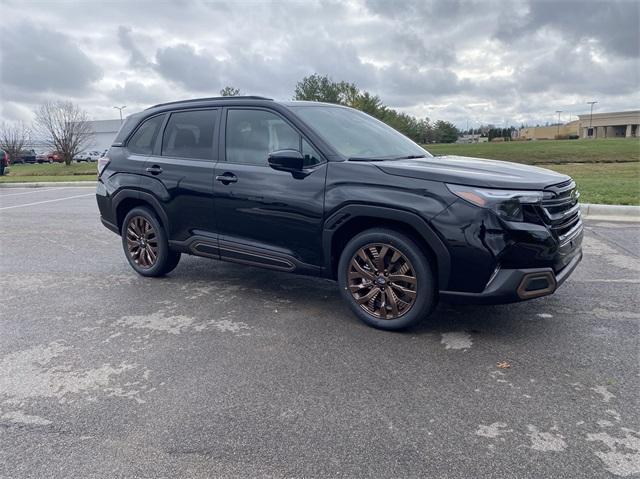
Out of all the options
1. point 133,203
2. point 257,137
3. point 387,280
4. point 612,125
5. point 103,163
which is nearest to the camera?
point 387,280

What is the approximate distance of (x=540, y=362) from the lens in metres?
3.46

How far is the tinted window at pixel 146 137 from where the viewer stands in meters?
5.59

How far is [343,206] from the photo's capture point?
13.3ft

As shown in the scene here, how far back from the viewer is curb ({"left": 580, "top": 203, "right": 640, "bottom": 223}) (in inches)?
349

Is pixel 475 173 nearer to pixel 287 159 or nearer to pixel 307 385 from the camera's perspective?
pixel 287 159

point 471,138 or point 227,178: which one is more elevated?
point 471,138

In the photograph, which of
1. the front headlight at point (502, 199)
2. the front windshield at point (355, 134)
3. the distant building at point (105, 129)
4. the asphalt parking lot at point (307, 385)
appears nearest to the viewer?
the asphalt parking lot at point (307, 385)

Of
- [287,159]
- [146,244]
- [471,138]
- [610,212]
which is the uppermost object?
[471,138]

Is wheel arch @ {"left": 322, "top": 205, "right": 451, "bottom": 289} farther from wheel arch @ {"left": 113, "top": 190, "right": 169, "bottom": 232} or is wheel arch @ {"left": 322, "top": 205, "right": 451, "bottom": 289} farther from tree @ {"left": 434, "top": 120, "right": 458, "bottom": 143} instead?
tree @ {"left": 434, "top": 120, "right": 458, "bottom": 143}

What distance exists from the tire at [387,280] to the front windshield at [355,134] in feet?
2.73

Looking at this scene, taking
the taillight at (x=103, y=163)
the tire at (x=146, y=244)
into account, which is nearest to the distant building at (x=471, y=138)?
the taillight at (x=103, y=163)

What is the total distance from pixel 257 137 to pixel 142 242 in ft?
6.60

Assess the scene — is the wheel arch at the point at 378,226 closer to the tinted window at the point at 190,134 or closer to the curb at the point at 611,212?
the tinted window at the point at 190,134

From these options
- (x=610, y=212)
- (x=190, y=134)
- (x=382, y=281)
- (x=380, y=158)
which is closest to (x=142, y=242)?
(x=190, y=134)
